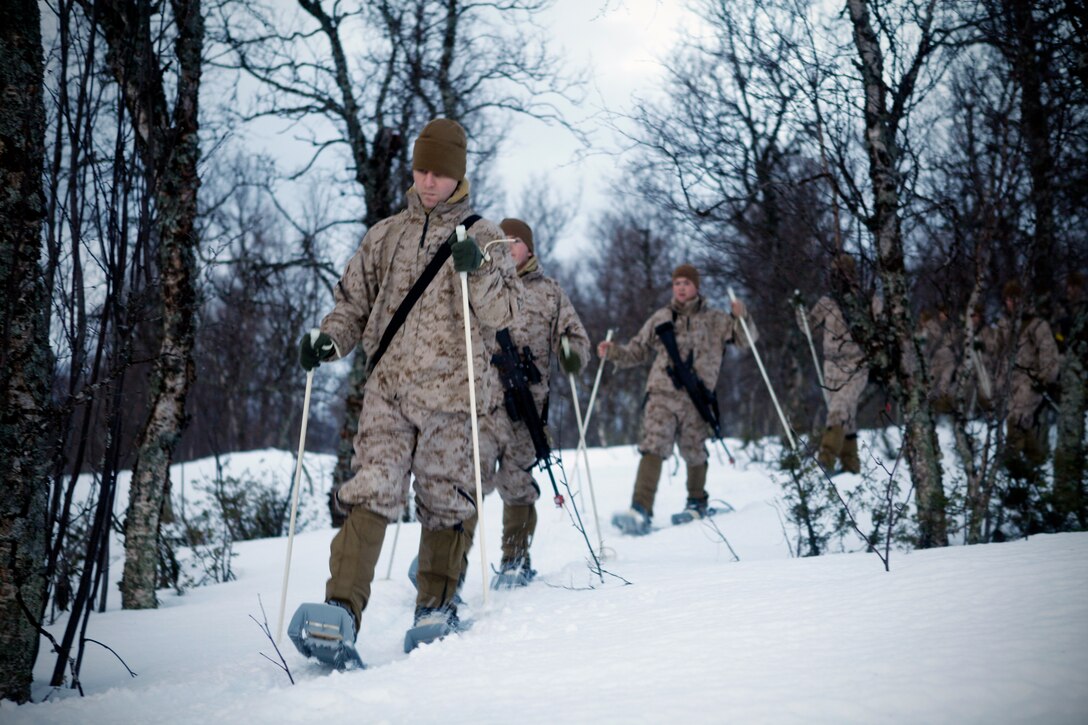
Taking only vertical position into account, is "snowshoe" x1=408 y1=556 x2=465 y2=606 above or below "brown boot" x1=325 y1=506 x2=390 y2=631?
below

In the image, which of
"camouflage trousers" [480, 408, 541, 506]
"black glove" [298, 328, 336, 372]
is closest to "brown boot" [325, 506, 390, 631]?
"black glove" [298, 328, 336, 372]

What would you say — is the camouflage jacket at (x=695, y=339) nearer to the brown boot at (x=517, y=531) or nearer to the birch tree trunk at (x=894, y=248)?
the brown boot at (x=517, y=531)

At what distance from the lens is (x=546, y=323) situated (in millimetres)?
4539

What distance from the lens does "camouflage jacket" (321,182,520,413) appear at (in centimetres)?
287

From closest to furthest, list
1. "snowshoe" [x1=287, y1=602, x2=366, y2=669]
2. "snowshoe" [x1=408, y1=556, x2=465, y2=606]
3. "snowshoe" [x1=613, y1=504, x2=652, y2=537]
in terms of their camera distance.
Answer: "snowshoe" [x1=287, y1=602, x2=366, y2=669] → "snowshoe" [x1=408, y1=556, x2=465, y2=606] → "snowshoe" [x1=613, y1=504, x2=652, y2=537]

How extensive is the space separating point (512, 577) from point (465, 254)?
1.89 metres

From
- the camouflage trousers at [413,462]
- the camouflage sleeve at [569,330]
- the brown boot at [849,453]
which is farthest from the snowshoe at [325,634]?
the brown boot at [849,453]

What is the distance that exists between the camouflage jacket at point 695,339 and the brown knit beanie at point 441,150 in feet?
11.5

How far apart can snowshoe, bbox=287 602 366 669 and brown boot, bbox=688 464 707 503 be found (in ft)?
14.4

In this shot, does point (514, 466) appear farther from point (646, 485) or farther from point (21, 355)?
point (21, 355)

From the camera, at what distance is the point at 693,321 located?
253 inches

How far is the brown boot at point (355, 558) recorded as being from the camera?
8.37ft

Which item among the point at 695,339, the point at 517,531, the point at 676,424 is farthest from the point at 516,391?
the point at 695,339

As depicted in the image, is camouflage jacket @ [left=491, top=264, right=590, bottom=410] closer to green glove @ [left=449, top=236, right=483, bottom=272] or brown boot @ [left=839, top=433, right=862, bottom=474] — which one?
green glove @ [left=449, top=236, right=483, bottom=272]
